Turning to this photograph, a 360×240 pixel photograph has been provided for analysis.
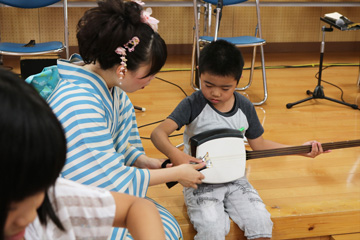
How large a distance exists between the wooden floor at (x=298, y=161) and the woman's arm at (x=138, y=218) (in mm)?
914

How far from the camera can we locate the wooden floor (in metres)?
2.09

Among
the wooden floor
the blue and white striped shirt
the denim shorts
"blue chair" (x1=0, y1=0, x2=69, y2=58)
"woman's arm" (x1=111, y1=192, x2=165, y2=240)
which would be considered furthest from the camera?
"blue chair" (x1=0, y1=0, x2=69, y2=58)

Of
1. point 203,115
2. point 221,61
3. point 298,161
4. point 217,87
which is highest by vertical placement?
point 221,61

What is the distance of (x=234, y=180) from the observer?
199 centimetres

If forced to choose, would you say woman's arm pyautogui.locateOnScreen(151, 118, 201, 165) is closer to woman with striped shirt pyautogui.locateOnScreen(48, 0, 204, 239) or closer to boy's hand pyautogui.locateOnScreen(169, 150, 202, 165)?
boy's hand pyautogui.locateOnScreen(169, 150, 202, 165)

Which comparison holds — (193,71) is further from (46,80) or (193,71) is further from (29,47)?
(46,80)

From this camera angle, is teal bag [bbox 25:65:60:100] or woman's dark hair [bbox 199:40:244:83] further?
woman's dark hair [bbox 199:40:244:83]

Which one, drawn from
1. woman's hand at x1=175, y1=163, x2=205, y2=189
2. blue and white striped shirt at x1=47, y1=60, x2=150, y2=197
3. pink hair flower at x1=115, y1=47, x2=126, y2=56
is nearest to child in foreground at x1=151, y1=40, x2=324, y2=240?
woman's hand at x1=175, y1=163, x2=205, y2=189

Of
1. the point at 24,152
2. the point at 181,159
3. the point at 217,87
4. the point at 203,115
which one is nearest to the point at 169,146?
the point at 181,159

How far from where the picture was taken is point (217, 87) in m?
1.93

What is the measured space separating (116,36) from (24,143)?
0.97 meters

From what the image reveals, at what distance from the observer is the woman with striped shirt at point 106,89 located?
4.83 ft

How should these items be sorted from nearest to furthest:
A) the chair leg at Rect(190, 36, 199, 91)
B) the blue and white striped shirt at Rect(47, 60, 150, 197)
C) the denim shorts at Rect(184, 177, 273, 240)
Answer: the blue and white striped shirt at Rect(47, 60, 150, 197) → the denim shorts at Rect(184, 177, 273, 240) → the chair leg at Rect(190, 36, 199, 91)

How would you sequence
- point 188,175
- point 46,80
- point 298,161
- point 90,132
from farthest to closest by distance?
point 298,161 < point 188,175 < point 46,80 < point 90,132
